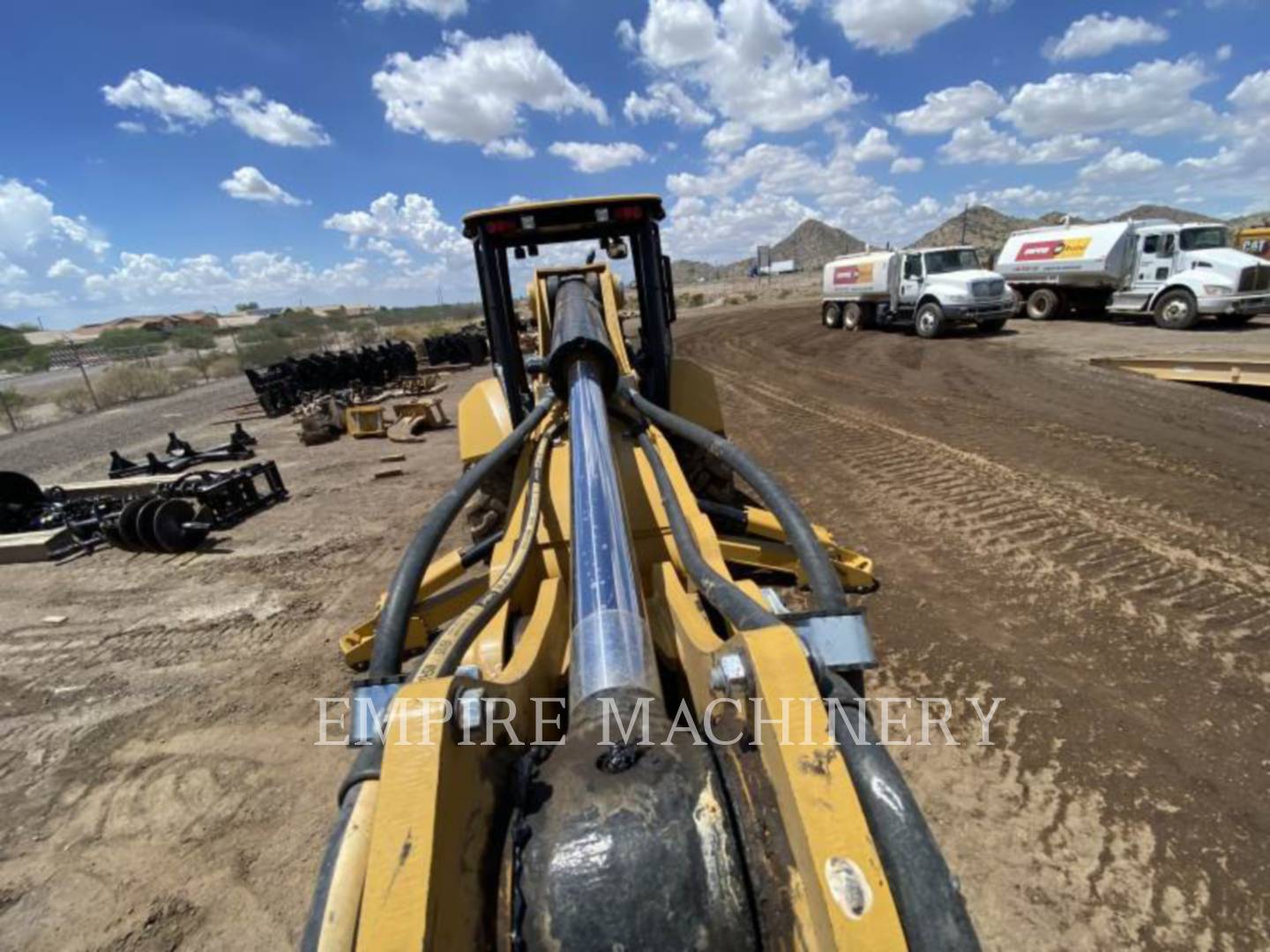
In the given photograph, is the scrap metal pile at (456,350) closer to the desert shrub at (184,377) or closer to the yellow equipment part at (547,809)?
the desert shrub at (184,377)

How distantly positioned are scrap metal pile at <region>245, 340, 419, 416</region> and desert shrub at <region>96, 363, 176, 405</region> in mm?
7019

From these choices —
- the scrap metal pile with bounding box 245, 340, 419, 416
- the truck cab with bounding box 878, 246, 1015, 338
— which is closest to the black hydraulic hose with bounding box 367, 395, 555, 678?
the scrap metal pile with bounding box 245, 340, 419, 416

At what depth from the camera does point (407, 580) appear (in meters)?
2.09

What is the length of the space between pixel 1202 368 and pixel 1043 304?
414 inches

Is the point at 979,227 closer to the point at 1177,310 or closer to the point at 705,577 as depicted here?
the point at 1177,310

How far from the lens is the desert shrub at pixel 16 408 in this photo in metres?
15.3

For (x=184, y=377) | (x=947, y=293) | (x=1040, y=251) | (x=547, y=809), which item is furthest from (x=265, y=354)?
(x=547, y=809)

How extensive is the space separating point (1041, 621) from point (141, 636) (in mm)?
5934

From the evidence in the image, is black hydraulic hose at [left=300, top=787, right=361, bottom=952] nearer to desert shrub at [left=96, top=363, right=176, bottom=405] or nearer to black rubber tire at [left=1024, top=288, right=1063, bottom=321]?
black rubber tire at [left=1024, top=288, right=1063, bottom=321]

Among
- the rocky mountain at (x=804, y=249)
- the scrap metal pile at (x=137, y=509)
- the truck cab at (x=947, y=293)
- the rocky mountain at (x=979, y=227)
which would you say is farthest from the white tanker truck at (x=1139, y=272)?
the rocky mountain at (x=804, y=249)

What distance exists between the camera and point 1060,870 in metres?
2.29

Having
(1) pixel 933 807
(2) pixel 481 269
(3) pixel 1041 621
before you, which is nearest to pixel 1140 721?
(3) pixel 1041 621

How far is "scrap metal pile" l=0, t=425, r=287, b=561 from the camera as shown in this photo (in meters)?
5.93

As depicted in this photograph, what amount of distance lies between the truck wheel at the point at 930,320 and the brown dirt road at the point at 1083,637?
8.45 m
